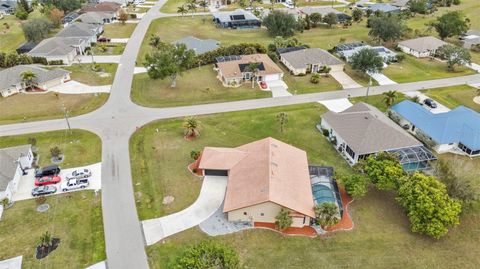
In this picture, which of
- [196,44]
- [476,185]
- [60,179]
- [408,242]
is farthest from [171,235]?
[196,44]

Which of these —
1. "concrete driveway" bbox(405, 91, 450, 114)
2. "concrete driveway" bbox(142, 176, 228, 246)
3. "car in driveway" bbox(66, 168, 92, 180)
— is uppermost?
"concrete driveway" bbox(405, 91, 450, 114)

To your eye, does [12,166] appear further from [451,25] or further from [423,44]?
[451,25]

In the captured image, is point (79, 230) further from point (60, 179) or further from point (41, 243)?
point (60, 179)

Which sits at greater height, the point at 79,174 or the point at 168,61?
the point at 168,61

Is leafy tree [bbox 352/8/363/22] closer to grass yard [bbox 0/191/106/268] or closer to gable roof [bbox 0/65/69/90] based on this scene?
gable roof [bbox 0/65/69/90]

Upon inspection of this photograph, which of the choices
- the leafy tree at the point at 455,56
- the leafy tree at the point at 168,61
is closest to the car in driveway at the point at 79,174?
the leafy tree at the point at 168,61

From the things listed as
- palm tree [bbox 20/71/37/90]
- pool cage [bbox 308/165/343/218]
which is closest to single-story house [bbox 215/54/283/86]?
pool cage [bbox 308/165/343/218]

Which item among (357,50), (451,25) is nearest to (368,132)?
(357,50)
